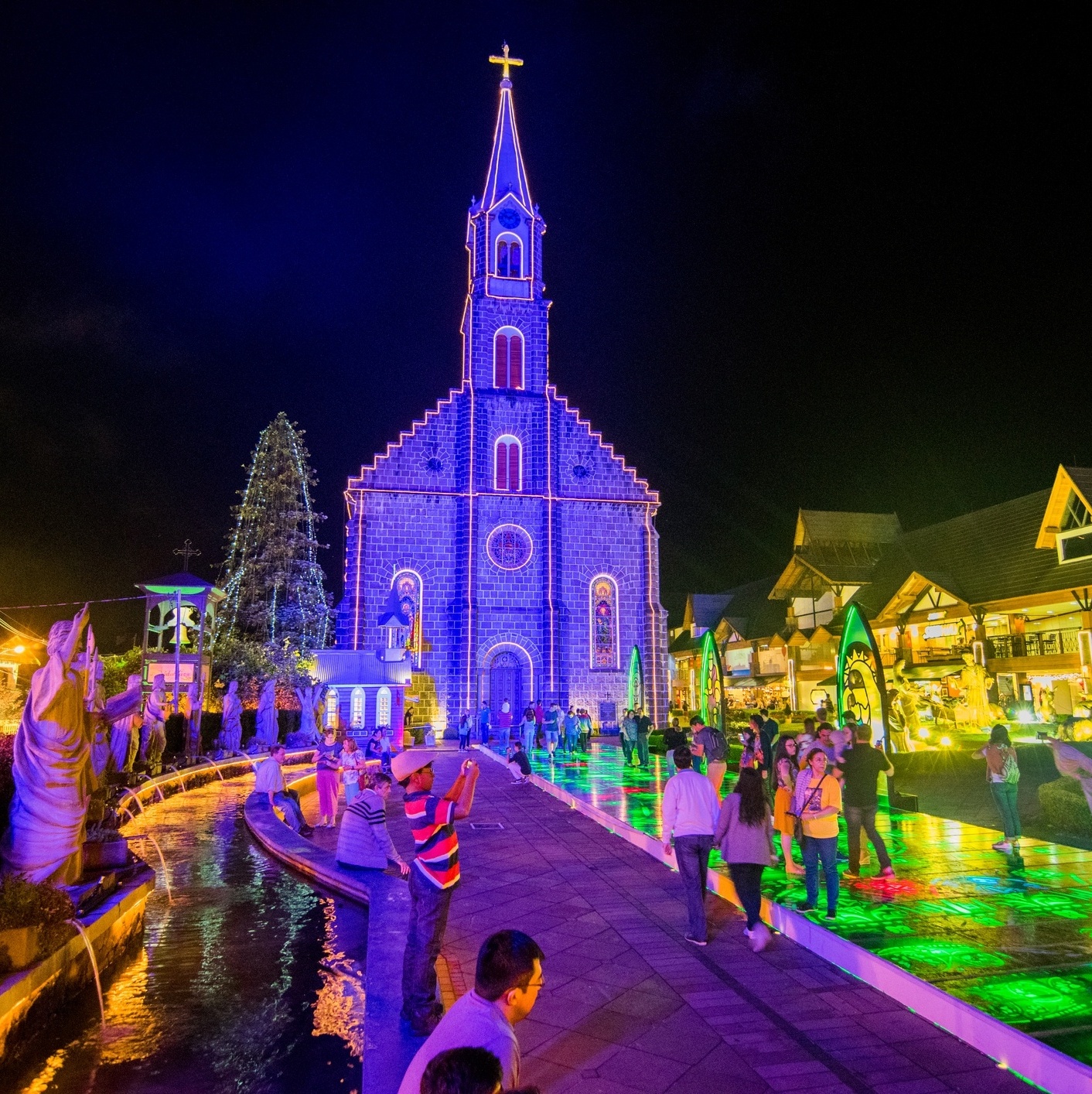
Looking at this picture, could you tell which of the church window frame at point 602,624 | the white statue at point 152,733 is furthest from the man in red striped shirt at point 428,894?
the church window frame at point 602,624

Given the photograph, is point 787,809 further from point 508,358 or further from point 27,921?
point 508,358

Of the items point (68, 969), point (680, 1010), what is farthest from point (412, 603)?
point (680, 1010)

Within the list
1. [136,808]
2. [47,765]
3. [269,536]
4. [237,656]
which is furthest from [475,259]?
[47,765]

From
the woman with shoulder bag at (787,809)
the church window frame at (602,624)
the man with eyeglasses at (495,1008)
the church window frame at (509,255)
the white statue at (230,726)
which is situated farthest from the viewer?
the church window frame at (509,255)

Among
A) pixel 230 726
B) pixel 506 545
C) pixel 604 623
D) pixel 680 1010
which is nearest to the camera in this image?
pixel 680 1010

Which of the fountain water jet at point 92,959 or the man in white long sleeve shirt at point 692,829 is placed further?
the man in white long sleeve shirt at point 692,829

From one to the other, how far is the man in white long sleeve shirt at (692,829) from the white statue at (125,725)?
5577 millimetres

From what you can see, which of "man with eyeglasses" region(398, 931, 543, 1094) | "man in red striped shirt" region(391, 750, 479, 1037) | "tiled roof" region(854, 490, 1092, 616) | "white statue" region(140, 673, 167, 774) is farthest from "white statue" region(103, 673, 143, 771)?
"tiled roof" region(854, 490, 1092, 616)

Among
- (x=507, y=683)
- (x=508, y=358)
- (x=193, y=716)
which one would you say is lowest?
(x=193, y=716)

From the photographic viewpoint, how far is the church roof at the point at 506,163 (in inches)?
1455

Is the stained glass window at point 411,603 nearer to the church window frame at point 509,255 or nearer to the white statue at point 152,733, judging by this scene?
the white statue at point 152,733

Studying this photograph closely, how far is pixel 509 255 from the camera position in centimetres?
3672

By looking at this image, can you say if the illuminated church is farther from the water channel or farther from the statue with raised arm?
the statue with raised arm

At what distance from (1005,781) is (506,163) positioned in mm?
36241
